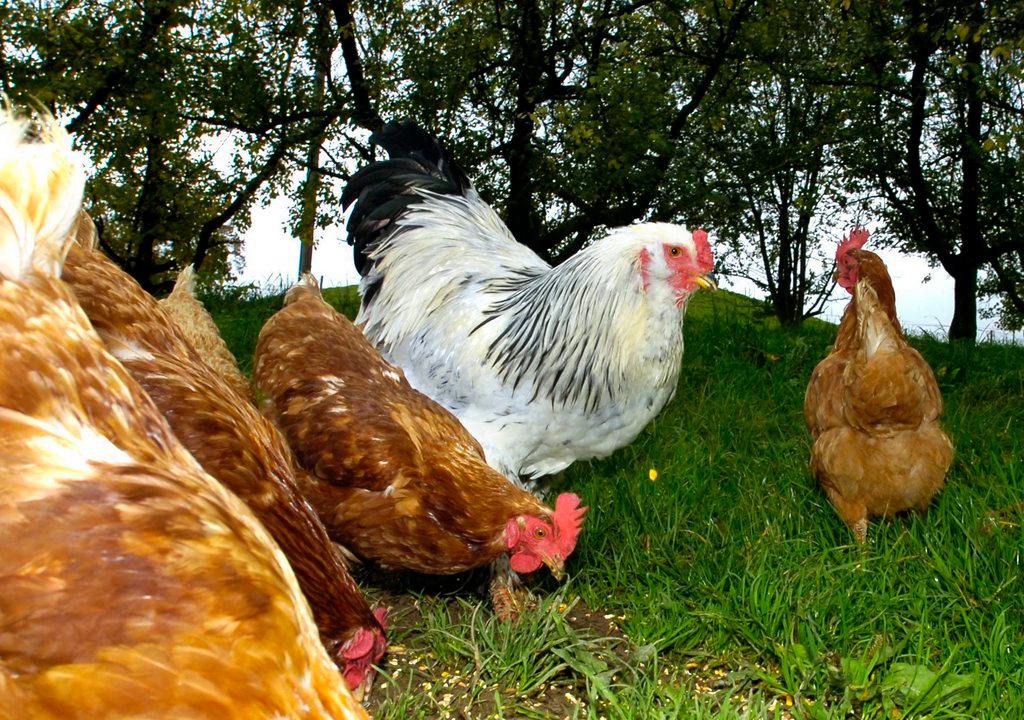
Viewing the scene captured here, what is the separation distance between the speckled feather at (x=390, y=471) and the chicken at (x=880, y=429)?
1.51 metres

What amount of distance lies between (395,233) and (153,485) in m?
3.95

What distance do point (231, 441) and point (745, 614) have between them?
2069 mm

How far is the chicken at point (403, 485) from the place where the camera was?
3.16 meters

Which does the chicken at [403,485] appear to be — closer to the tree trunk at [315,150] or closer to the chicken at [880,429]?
the chicken at [880,429]

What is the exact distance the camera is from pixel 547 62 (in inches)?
353

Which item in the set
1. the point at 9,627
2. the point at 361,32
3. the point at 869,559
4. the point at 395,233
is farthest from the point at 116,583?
the point at 361,32

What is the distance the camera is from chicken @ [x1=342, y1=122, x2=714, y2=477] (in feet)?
13.2

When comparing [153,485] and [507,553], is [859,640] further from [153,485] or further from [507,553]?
[153,485]

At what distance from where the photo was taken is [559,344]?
4109 mm

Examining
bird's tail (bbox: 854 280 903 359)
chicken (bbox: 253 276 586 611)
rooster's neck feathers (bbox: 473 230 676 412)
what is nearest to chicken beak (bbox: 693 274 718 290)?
rooster's neck feathers (bbox: 473 230 676 412)

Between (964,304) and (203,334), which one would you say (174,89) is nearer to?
(203,334)

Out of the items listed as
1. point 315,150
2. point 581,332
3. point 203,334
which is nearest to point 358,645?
point 581,332

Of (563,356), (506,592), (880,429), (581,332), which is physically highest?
(581,332)

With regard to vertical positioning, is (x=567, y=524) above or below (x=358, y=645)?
above
